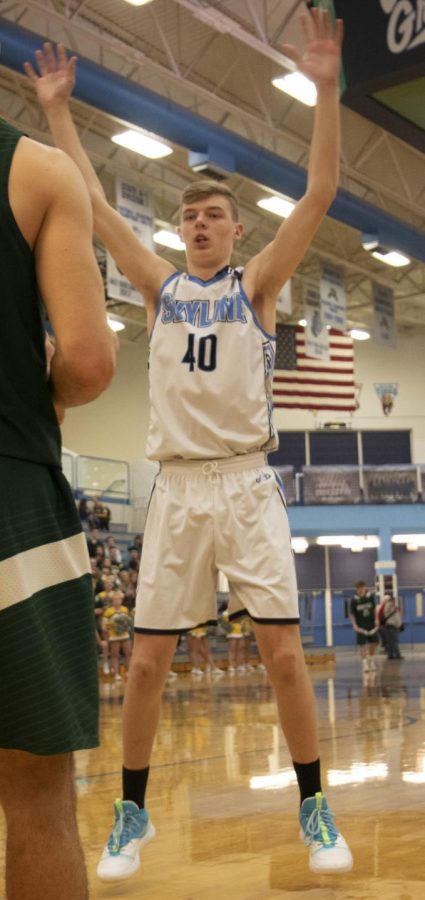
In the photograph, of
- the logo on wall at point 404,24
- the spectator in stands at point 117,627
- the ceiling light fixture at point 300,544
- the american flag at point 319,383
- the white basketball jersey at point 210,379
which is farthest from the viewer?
the ceiling light fixture at point 300,544

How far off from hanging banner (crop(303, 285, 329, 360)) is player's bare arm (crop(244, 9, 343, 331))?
18794mm

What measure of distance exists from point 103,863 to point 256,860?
18.8 inches

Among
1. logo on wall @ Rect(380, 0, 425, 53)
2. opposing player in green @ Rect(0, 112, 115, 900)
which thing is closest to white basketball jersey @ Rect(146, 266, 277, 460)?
opposing player in green @ Rect(0, 112, 115, 900)

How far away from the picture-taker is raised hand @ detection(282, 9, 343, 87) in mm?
3273

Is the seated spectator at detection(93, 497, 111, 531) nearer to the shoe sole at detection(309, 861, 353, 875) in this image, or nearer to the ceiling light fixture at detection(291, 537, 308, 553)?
the ceiling light fixture at detection(291, 537, 308, 553)

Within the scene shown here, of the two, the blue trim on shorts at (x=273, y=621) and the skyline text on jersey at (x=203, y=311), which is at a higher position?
the skyline text on jersey at (x=203, y=311)

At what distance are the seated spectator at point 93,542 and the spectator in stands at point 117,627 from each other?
2.26 metres

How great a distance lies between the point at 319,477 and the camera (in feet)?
104

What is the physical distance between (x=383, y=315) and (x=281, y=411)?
12.6m

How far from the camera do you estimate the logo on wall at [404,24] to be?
7254mm

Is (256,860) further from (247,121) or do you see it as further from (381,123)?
(247,121)

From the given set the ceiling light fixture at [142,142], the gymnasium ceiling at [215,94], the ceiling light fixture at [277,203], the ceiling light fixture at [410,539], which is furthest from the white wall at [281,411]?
the ceiling light fixture at [142,142]

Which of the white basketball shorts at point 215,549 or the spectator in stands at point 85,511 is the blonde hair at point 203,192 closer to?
the white basketball shorts at point 215,549

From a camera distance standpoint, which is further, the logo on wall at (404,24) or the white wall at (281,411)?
the white wall at (281,411)
